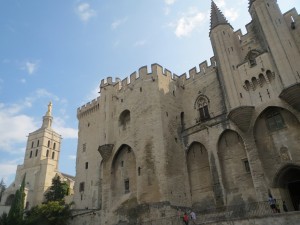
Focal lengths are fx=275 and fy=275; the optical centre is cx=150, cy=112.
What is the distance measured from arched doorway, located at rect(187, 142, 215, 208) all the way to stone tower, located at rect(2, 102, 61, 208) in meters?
33.1

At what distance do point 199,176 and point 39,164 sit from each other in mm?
38989

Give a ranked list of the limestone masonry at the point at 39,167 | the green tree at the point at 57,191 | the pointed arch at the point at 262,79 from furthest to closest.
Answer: the limestone masonry at the point at 39,167 < the green tree at the point at 57,191 < the pointed arch at the point at 262,79

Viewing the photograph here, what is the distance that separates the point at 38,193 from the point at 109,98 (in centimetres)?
2873

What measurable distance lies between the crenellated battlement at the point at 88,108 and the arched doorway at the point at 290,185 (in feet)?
69.1

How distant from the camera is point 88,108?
1289 inches

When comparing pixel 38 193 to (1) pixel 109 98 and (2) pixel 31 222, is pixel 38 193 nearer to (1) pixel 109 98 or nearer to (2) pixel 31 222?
(2) pixel 31 222

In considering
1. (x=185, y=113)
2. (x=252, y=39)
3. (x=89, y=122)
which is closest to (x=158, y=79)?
(x=185, y=113)

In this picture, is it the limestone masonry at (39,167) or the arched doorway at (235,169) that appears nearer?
the arched doorway at (235,169)

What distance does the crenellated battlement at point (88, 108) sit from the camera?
3203 centimetres

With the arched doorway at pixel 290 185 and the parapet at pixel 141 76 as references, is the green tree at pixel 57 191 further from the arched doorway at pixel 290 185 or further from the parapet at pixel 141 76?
the arched doorway at pixel 290 185

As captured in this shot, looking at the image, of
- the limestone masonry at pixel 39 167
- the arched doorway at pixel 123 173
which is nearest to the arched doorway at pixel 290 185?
the arched doorway at pixel 123 173

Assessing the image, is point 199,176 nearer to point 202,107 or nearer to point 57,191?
point 202,107

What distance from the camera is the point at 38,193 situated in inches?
Answer: 1817

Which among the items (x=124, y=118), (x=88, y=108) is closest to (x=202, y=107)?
(x=124, y=118)
